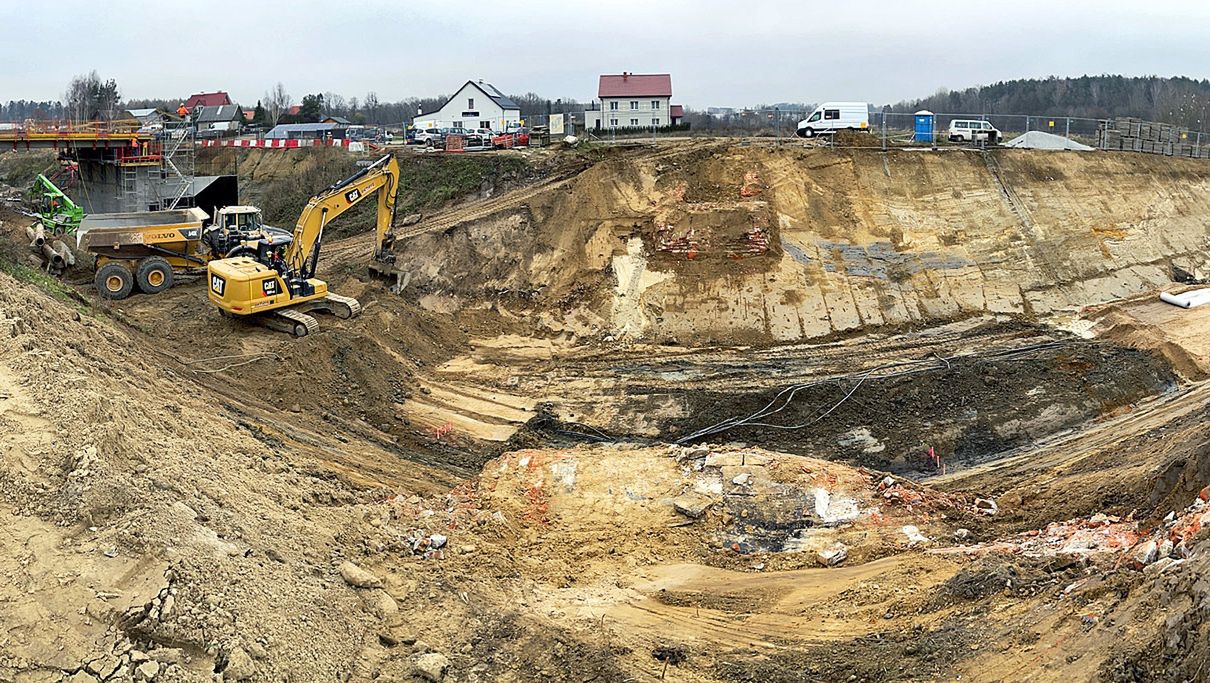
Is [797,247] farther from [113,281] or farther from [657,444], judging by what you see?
[113,281]

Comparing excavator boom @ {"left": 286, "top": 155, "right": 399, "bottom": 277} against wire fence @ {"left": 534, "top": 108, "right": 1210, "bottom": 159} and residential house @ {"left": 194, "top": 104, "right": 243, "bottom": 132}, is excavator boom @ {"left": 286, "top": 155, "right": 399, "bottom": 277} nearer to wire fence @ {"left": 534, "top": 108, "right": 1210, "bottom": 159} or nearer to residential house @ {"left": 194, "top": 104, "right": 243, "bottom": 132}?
wire fence @ {"left": 534, "top": 108, "right": 1210, "bottom": 159}

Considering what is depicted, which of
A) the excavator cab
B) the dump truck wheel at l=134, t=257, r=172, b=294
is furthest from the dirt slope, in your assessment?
the dump truck wheel at l=134, t=257, r=172, b=294

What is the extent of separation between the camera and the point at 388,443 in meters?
15.2

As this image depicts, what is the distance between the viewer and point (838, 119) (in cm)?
3291

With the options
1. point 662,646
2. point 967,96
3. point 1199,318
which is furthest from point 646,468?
point 967,96

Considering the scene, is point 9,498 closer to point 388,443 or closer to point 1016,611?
point 388,443

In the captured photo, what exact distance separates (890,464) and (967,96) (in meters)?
106

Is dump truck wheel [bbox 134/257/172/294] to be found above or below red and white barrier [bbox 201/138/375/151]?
below

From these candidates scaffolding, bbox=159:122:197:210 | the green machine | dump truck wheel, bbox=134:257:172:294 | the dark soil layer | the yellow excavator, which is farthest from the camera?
scaffolding, bbox=159:122:197:210

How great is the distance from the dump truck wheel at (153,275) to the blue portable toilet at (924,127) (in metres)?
24.1

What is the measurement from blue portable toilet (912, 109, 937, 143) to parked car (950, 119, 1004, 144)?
1338 mm

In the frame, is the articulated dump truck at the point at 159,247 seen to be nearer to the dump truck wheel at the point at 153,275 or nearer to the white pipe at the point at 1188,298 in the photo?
the dump truck wheel at the point at 153,275

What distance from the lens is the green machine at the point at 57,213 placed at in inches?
970

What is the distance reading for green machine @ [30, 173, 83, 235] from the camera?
24.6m
